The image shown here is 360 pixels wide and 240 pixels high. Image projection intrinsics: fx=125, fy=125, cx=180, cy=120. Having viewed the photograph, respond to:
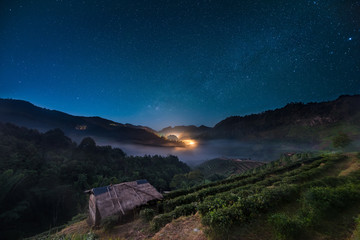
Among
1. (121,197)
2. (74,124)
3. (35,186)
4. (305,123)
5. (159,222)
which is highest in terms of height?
(74,124)

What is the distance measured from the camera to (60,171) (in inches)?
1590

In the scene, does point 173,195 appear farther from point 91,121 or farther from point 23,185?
point 91,121

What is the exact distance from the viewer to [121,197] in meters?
15.6

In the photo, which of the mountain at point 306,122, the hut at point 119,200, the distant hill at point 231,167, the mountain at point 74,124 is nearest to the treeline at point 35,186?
the hut at point 119,200

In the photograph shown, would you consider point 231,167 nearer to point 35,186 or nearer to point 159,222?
point 159,222

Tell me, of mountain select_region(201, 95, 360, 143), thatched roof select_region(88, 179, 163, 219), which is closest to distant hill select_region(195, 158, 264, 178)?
thatched roof select_region(88, 179, 163, 219)

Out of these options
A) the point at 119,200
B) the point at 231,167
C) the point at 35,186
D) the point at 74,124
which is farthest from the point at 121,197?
Result: the point at 74,124

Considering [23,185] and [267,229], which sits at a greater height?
[267,229]

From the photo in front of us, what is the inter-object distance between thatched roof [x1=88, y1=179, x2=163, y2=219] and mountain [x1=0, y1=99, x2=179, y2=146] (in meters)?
84.9

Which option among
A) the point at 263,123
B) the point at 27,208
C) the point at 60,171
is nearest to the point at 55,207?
the point at 27,208

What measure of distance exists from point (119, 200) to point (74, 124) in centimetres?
10614

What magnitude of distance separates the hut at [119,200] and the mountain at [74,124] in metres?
85.0

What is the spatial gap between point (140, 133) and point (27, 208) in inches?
2927

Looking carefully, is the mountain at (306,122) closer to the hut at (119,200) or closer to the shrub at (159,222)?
the shrub at (159,222)
